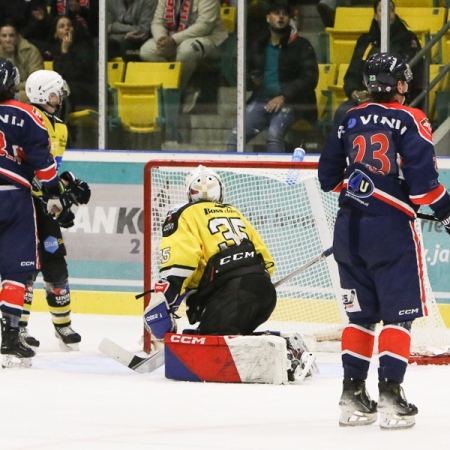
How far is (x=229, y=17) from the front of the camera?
824cm

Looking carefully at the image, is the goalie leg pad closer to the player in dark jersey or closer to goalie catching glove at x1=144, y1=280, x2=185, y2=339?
goalie catching glove at x1=144, y1=280, x2=185, y2=339

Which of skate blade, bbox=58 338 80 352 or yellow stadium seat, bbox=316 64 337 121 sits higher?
yellow stadium seat, bbox=316 64 337 121

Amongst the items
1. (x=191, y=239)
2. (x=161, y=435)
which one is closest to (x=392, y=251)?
(x=161, y=435)

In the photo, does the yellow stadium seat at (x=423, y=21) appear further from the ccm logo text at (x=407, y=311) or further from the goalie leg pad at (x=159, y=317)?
the ccm logo text at (x=407, y=311)

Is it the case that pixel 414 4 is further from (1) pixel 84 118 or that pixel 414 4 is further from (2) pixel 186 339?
(2) pixel 186 339

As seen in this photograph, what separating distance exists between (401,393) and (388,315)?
0.27 metres

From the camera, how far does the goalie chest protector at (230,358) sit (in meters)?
5.48

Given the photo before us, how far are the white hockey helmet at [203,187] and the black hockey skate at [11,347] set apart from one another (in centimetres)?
105

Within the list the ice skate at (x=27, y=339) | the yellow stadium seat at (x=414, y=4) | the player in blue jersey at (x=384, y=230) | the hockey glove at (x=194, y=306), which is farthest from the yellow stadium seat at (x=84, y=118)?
the player in blue jersey at (x=384, y=230)

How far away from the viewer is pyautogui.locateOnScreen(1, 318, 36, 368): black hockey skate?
602 cm

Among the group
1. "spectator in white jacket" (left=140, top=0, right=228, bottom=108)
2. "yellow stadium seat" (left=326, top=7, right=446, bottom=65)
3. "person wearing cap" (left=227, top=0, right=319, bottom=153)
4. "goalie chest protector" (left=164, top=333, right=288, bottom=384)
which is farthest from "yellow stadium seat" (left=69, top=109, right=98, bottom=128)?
"goalie chest protector" (left=164, top=333, right=288, bottom=384)

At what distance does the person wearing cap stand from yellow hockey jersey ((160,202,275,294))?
232 cm

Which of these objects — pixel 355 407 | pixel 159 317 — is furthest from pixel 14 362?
pixel 355 407

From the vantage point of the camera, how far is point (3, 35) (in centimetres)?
889
